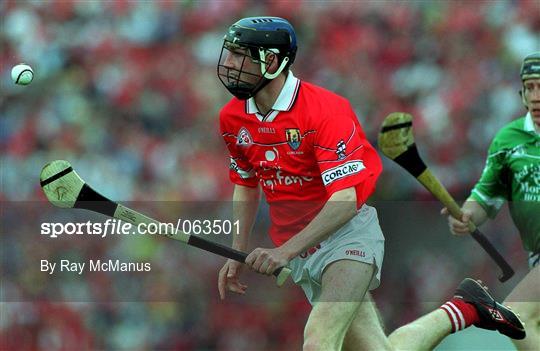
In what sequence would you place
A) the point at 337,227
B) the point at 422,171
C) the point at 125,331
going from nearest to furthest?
the point at 337,227
the point at 422,171
the point at 125,331

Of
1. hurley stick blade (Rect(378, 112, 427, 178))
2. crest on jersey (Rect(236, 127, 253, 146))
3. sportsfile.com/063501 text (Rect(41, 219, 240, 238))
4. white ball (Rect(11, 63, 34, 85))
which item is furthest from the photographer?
sportsfile.com/063501 text (Rect(41, 219, 240, 238))

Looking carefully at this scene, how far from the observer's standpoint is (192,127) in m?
8.18

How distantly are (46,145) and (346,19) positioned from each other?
8.58 feet

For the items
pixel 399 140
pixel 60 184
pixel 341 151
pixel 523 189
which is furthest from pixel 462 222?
pixel 60 184

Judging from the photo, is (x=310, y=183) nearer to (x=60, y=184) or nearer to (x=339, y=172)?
(x=339, y=172)

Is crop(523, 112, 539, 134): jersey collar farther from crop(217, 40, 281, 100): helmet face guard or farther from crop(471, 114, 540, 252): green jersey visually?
crop(217, 40, 281, 100): helmet face guard

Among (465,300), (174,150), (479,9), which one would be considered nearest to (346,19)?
(479,9)

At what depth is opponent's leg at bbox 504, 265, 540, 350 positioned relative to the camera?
203 inches

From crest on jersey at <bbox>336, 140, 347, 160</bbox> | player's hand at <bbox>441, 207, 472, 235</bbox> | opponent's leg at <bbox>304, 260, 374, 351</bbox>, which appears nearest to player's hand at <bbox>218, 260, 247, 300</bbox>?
opponent's leg at <bbox>304, 260, 374, 351</bbox>

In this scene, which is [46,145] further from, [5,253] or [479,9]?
[479,9]

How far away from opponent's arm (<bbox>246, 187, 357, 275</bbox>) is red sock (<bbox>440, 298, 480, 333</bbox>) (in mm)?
925

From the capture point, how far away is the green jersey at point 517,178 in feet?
17.5

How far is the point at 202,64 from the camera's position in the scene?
27.8 feet

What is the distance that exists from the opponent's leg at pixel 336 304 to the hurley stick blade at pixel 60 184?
121cm
